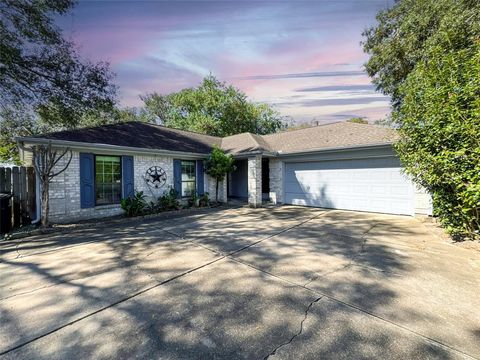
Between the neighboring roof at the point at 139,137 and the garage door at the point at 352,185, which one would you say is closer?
the neighboring roof at the point at 139,137

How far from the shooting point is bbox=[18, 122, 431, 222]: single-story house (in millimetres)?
7523

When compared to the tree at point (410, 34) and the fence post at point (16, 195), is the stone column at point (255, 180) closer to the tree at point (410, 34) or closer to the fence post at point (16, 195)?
the tree at point (410, 34)

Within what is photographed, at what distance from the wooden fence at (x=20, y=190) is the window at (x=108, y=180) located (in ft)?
5.77

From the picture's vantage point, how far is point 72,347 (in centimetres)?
208

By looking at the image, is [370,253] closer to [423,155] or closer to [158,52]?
[423,155]

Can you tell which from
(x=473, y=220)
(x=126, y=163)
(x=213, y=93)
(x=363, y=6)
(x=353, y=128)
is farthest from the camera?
(x=213, y=93)

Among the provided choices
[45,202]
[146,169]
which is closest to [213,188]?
[146,169]

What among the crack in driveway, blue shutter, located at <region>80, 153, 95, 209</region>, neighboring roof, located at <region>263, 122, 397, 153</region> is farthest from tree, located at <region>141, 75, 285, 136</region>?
the crack in driveway

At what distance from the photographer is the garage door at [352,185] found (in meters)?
8.02

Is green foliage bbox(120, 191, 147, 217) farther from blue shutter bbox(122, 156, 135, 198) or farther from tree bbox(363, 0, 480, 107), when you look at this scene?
tree bbox(363, 0, 480, 107)

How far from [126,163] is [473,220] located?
10612mm

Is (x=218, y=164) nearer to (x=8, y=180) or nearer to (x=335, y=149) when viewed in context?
(x=335, y=149)

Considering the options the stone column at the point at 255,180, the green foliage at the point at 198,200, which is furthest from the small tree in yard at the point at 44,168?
the stone column at the point at 255,180

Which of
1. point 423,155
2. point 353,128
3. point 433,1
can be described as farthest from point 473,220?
point 433,1
